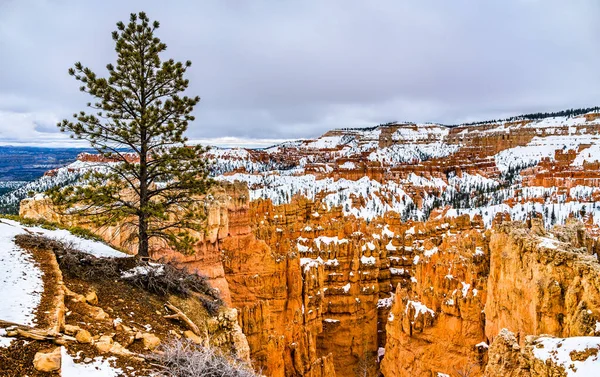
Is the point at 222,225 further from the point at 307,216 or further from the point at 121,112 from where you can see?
the point at 307,216

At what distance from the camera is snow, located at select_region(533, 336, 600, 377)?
6.08 meters

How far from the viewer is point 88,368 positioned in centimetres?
420

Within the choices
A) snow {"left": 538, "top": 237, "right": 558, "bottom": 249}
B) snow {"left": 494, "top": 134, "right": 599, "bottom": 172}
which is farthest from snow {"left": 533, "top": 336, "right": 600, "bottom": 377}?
snow {"left": 494, "top": 134, "right": 599, "bottom": 172}

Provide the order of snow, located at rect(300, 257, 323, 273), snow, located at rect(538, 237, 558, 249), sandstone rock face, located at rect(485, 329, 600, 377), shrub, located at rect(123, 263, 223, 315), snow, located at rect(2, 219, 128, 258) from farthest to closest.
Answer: snow, located at rect(300, 257, 323, 273)
snow, located at rect(538, 237, 558, 249)
snow, located at rect(2, 219, 128, 258)
shrub, located at rect(123, 263, 223, 315)
sandstone rock face, located at rect(485, 329, 600, 377)

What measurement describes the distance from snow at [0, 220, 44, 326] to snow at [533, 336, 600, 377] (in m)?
7.61

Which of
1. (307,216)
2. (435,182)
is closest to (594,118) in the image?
(435,182)

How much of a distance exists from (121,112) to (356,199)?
7668cm

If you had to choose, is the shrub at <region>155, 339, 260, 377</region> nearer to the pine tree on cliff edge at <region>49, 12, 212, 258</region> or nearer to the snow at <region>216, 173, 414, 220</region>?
the pine tree on cliff edge at <region>49, 12, 212, 258</region>

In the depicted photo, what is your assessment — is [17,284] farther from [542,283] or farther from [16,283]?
[542,283]

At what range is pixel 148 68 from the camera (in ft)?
31.6

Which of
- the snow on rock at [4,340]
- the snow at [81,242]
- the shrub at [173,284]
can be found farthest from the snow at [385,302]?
the snow on rock at [4,340]

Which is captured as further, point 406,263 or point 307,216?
point 307,216

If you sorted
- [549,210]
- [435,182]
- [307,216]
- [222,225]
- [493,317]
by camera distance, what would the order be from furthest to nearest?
[435,182] → [549,210] → [307,216] → [222,225] → [493,317]

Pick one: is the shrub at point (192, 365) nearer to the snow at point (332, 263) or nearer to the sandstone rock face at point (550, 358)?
the sandstone rock face at point (550, 358)
